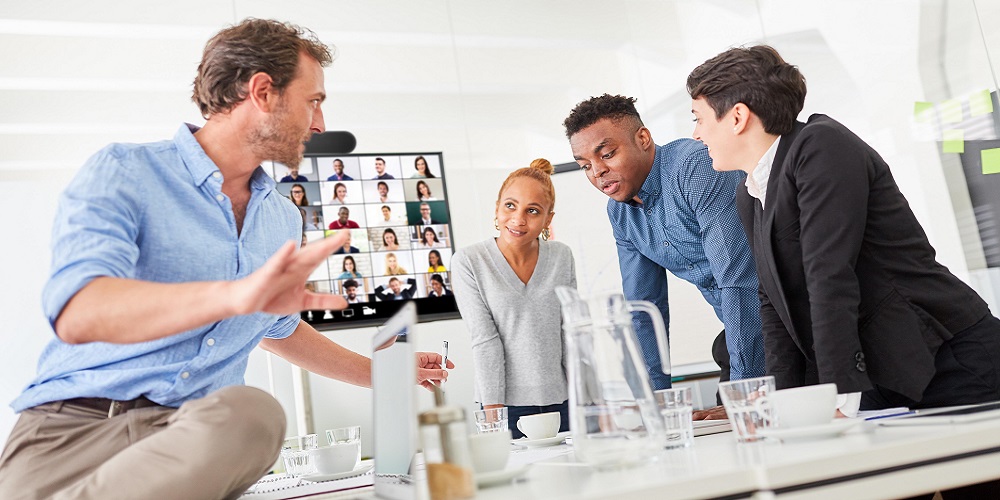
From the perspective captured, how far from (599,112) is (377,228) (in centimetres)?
158

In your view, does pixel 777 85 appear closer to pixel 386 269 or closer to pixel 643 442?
pixel 643 442

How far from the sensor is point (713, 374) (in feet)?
13.3

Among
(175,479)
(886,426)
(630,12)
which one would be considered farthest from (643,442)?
(630,12)

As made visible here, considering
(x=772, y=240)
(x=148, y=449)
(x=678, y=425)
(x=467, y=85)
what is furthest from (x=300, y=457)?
(x=467, y=85)

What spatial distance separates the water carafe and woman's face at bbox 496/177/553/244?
5.85 feet

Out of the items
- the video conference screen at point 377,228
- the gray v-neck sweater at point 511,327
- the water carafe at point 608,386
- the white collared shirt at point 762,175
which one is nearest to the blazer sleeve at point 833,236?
the white collared shirt at point 762,175

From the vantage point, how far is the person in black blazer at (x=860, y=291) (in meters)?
1.41

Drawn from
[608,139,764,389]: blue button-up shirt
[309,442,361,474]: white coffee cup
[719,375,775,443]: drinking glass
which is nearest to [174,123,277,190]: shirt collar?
[309,442,361,474]: white coffee cup

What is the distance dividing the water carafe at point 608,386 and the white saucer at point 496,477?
82 millimetres

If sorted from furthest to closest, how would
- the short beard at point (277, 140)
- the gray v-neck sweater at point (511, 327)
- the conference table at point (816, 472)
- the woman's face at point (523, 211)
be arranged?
the woman's face at point (523, 211) → the gray v-neck sweater at point (511, 327) → the short beard at point (277, 140) → the conference table at point (816, 472)

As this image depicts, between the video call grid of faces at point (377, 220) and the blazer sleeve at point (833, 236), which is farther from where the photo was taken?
the video call grid of faces at point (377, 220)

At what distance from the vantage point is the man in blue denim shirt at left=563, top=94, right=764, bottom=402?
2.20 metres

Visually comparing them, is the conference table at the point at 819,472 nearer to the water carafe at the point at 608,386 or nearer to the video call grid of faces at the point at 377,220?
the water carafe at the point at 608,386

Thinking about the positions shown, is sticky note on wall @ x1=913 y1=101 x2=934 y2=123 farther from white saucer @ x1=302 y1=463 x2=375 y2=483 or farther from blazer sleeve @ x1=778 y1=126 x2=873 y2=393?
white saucer @ x1=302 y1=463 x2=375 y2=483
